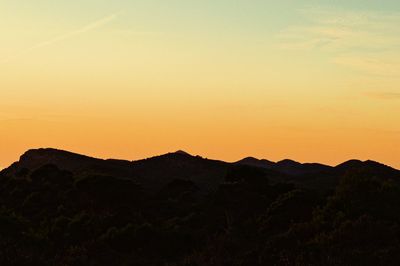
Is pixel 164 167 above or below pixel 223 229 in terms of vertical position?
above

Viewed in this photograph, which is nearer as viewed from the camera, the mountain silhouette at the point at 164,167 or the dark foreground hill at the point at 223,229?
the dark foreground hill at the point at 223,229

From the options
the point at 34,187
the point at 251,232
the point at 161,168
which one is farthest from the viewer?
the point at 161,168

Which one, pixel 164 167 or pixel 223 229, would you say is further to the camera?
pixel 164 167

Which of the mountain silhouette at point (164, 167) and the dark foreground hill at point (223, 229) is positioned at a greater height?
the mountain silhouette at point (164, 167)

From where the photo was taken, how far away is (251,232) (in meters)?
33.7

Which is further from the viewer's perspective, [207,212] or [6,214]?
[207,212]

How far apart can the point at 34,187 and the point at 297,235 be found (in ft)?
149

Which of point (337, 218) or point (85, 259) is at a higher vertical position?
point (337, 218)

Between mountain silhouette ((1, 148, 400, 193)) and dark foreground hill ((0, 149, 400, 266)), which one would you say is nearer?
dark foreground hill ((0, 149, 400, 266))

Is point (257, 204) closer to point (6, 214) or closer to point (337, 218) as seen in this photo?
point (337, 218)

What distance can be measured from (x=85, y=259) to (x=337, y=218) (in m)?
12.0

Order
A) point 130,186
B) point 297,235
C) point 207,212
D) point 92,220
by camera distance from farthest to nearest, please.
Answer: point 130,186 → point 207,212 → point 92,220 → point 297,235

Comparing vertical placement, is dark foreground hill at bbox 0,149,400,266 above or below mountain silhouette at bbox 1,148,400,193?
below

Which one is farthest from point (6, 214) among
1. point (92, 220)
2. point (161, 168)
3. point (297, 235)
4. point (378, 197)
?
point (161, 168)
